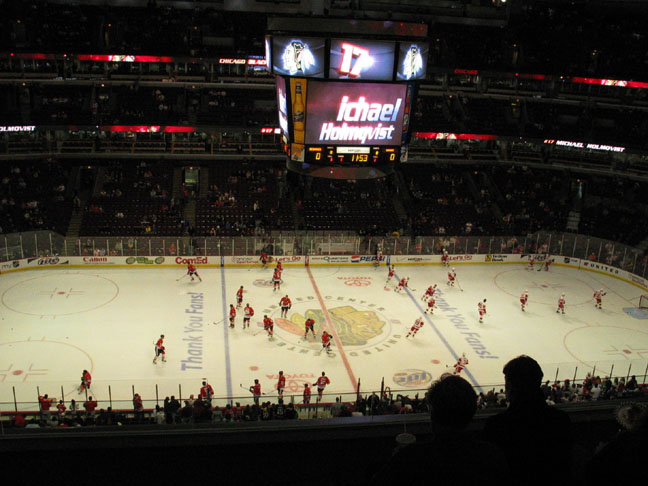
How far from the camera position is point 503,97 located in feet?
153

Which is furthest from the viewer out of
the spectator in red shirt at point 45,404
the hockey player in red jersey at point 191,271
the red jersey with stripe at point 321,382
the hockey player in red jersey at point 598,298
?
the hockey player in red jersey at point 191,271

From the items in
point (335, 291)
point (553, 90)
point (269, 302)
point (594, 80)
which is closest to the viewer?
point (269, 302)

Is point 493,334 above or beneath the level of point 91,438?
beneath

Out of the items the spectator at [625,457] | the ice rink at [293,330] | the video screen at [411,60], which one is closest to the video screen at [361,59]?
the video screen at [411,60]

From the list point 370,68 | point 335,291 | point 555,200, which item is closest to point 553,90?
point 555,200

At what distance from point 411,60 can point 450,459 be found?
1685 centimetres

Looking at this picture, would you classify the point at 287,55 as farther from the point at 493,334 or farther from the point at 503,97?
the point at 503,97

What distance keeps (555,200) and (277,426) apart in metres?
40.1

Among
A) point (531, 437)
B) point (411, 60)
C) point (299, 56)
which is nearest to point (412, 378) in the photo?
point (411, 60)

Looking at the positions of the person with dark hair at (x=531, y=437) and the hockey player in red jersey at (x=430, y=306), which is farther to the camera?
the hockey player in red jersey at (x=430, y=306)

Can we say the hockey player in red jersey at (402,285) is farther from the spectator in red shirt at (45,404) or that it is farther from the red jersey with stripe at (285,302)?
the spectator in red shirt at (45,404)

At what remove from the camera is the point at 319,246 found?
33.6m

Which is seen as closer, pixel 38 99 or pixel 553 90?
pixel 38 99

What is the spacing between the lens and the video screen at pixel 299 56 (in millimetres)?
16969
